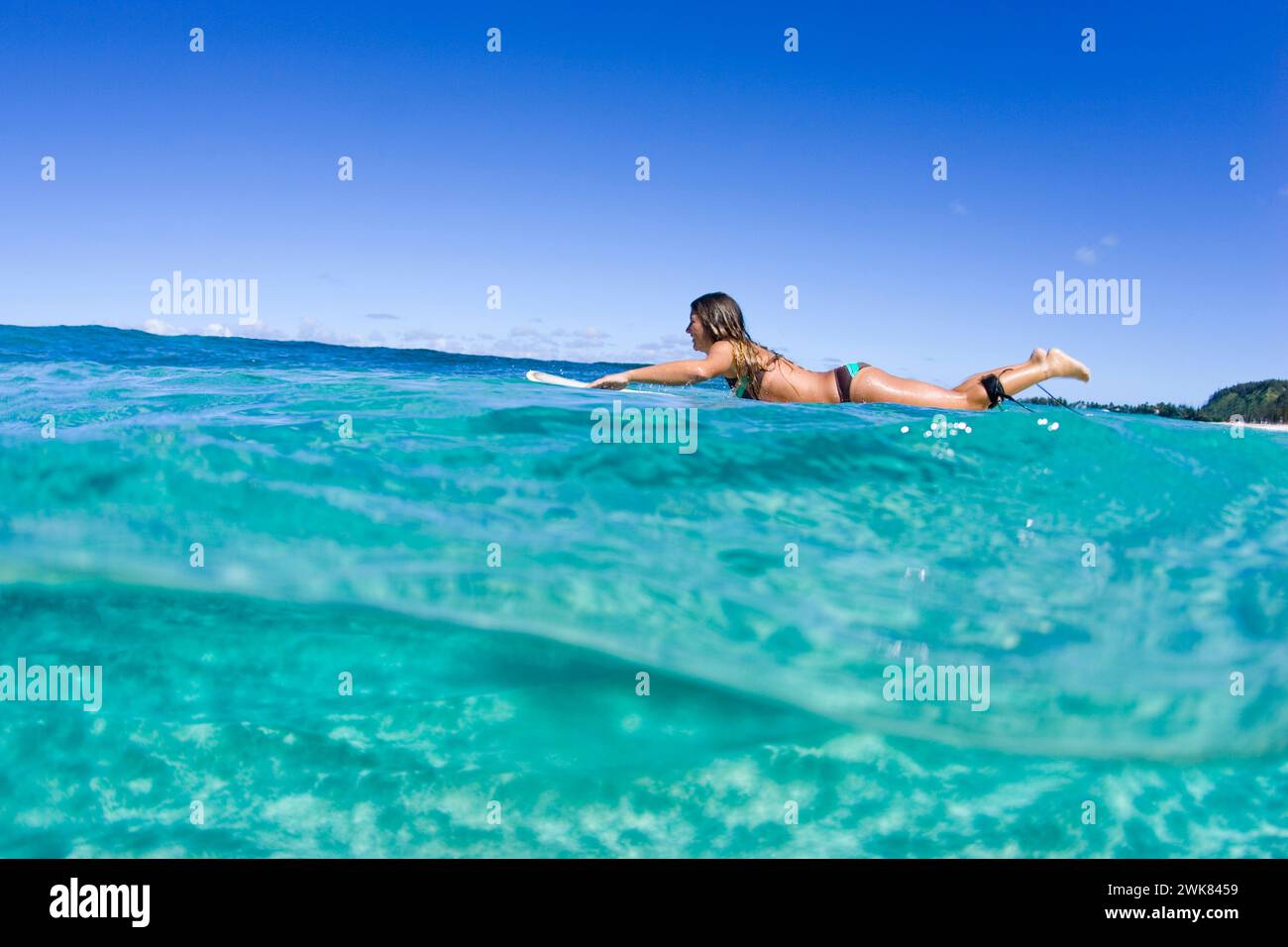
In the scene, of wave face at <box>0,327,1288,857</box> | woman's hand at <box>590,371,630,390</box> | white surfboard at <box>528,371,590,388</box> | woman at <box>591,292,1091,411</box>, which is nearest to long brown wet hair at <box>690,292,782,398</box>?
woman at <box>591,292,1091,411</box>

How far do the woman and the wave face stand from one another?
1.70 feet

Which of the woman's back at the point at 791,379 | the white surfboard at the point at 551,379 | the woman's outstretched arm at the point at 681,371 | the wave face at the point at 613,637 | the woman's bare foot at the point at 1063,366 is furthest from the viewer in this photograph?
the white surfboard at the point at 551,379

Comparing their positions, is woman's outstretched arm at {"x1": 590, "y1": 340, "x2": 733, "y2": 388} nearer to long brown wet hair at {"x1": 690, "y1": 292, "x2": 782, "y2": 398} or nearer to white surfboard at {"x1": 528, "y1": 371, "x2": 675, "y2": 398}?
long brown wet hair at {"x1": 690, "y1": 292, "x2": 782, "y2": 398}

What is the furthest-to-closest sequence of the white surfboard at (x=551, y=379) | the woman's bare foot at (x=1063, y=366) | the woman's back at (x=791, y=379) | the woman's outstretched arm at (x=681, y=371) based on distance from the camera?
the white surfboard at (x=551, y=379) → the woman's back at (x=791, y=379) → the woman's outstretched arm at (x=681, y=371) → the woman's bare foot at (x=1063, y=366)

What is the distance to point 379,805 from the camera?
4.63m

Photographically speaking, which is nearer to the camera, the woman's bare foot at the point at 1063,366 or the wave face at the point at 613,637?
the wave face at the point at 613,637

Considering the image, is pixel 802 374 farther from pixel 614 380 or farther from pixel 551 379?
pixel 551 379

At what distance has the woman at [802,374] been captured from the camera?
8250 mm

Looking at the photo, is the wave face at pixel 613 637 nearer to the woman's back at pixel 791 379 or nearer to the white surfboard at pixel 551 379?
the woman's back at pixel 791 379

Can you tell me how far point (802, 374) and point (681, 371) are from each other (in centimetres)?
169

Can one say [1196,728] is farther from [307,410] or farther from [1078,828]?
[307,410]

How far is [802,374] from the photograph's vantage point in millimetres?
9398

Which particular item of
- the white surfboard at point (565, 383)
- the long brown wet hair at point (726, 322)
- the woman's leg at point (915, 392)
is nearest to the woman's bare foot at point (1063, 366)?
the woman's leg at point (915, 392)

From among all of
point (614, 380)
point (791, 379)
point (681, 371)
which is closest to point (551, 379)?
point (614, 380)
